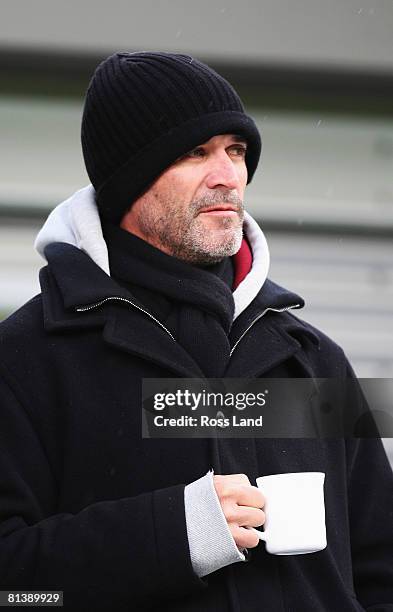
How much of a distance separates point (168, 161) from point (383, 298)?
101 inches

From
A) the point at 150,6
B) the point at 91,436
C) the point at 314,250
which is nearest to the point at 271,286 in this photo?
the point at 91,436

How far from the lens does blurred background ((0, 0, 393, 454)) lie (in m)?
4.09

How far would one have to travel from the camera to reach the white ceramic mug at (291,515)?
1925mm

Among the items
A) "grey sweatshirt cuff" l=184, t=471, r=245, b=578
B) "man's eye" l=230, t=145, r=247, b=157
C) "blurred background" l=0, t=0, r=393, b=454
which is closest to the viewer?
"grey sweatshirt cuff" l=184, t=471, r=245, b=578

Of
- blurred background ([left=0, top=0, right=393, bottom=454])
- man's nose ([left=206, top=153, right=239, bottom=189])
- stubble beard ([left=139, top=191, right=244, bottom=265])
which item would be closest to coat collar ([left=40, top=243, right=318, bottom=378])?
stubble beard ([left=139, top=191, right=244, bottom=265])

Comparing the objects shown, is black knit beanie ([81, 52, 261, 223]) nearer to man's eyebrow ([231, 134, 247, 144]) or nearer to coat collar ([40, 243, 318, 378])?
man's eyebrow ([231, 134, 247, 144])

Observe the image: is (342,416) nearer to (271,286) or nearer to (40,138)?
(271,286)

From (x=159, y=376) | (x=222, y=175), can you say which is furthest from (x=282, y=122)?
(x=159, y=376)

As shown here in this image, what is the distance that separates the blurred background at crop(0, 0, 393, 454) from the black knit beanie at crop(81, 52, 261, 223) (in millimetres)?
1742

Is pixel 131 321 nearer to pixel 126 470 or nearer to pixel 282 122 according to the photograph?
pixel 126 470

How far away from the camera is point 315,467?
2.20 m
